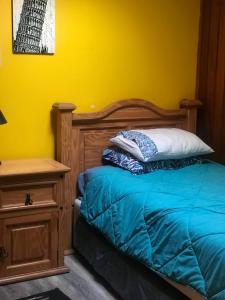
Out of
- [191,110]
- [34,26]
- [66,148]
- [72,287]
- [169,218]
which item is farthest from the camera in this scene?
[191,110]

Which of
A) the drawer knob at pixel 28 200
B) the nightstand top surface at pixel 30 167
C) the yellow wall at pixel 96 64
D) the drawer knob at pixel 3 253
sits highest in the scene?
the yellow wall at pixel 96 64

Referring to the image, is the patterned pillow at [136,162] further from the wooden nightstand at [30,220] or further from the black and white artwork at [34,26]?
the black and white artwork at [34,26]

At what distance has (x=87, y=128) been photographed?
120 inches

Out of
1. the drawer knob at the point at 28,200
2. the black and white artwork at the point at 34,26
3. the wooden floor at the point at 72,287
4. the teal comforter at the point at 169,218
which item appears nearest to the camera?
the teal comforter at the point at 169,218

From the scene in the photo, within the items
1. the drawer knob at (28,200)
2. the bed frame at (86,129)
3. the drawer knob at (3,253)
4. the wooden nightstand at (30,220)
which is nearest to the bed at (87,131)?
the bed frame at (86,129)

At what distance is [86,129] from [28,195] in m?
0.67

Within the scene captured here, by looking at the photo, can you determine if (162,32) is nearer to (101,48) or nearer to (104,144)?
(101,48)

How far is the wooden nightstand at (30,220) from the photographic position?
2602 mm

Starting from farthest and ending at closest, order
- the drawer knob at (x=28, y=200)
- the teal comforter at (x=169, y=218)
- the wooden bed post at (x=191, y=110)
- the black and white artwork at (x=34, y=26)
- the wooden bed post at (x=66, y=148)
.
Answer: the wooden bed post at (x=191, y=110) < the wooden bed post at (x=66, y=148) < the black and white artwork at (x=34, y=26) < the drawer knob at (x=28, y=200) < the teal comforter at (x=169, y=218)

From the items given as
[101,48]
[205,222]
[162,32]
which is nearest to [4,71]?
[101,48]

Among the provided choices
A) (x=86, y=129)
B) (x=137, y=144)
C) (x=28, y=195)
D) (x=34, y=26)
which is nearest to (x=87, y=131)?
(x=86, y=129)

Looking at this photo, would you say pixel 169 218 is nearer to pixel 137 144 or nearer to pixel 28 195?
pixel 137 144

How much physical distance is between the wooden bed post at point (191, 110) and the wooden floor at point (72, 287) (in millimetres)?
1382

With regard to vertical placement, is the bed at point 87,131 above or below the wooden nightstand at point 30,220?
above
